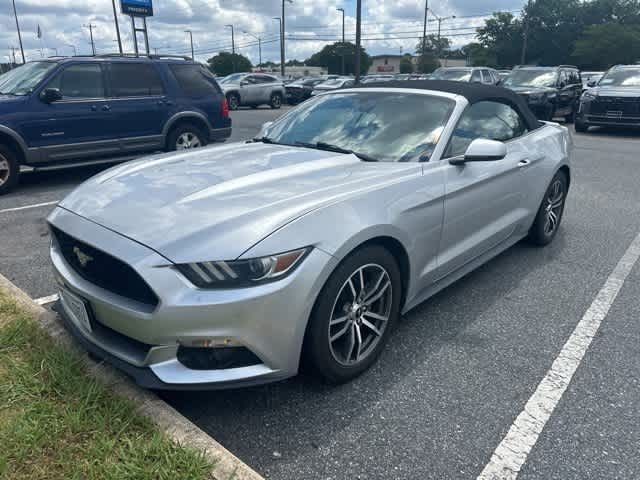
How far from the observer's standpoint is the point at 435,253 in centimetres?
312

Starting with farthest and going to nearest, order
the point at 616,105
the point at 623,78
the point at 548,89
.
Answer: the point at 548,89, the point at 623,78, the point at 616,105

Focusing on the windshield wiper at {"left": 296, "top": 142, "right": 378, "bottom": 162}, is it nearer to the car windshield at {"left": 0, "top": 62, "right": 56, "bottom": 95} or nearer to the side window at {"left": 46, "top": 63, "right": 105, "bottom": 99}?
the side window at {"left": 46, "top": 63, "right": 105, "bottom": 99}

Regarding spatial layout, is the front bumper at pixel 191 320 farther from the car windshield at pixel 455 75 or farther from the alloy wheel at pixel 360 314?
the car windshield at pixel 455 75

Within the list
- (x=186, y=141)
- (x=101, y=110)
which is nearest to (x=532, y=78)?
(x=186, y=141)

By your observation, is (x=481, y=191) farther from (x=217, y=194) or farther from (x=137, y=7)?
(x=137, y=7)

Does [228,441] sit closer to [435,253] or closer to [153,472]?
[153,472]

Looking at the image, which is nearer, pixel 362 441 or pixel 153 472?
pixel 153 472

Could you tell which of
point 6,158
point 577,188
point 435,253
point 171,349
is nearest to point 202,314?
point 171,349

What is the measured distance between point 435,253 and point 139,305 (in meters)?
1.77

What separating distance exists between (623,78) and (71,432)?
15784 mm

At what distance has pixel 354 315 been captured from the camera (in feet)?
8.67

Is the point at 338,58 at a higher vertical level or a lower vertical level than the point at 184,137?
higher

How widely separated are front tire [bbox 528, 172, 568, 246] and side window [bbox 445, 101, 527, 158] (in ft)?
2.22

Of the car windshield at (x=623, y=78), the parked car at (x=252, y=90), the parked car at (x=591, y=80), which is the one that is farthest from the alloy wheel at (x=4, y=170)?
the parked car at (x=252, y=90)
